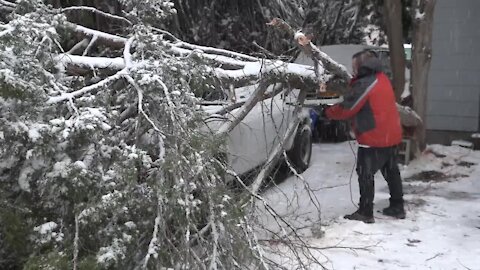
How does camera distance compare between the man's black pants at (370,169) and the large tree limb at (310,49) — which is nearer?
the large tree limb at (310,49)

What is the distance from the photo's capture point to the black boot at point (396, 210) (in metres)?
6.16

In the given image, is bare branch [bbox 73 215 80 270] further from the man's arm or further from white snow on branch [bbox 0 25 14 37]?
the man's arm

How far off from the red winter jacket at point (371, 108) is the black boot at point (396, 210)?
63 cm

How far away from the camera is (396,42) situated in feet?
29.3

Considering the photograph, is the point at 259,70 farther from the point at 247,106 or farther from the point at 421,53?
the point at 421,53

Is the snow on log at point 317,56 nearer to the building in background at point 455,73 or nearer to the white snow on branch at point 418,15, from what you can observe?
the white snow on branch at point 418,15

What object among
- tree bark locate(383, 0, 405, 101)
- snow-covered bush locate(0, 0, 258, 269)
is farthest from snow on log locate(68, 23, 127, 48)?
tree bark locate(383, 0, 405, 101)

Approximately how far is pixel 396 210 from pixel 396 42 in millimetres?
3544

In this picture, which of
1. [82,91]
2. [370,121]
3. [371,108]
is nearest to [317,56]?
[371,108]

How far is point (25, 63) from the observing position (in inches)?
153

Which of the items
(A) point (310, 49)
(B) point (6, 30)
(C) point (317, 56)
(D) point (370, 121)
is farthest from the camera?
(D) point (370, 121)

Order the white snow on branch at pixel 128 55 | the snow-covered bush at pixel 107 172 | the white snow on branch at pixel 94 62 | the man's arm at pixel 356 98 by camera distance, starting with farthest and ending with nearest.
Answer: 1. the man's arm at pixel 356 98
2. the white snow on branch at pixel 94 62
3. the white snow on branch at pixel 128 55
4. the snow-covered bush at pixel 107 172

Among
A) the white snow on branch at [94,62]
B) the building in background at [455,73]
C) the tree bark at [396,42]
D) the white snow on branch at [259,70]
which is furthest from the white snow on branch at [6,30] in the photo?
the building in background at [455,73]

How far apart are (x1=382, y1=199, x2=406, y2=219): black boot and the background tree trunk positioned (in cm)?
286
